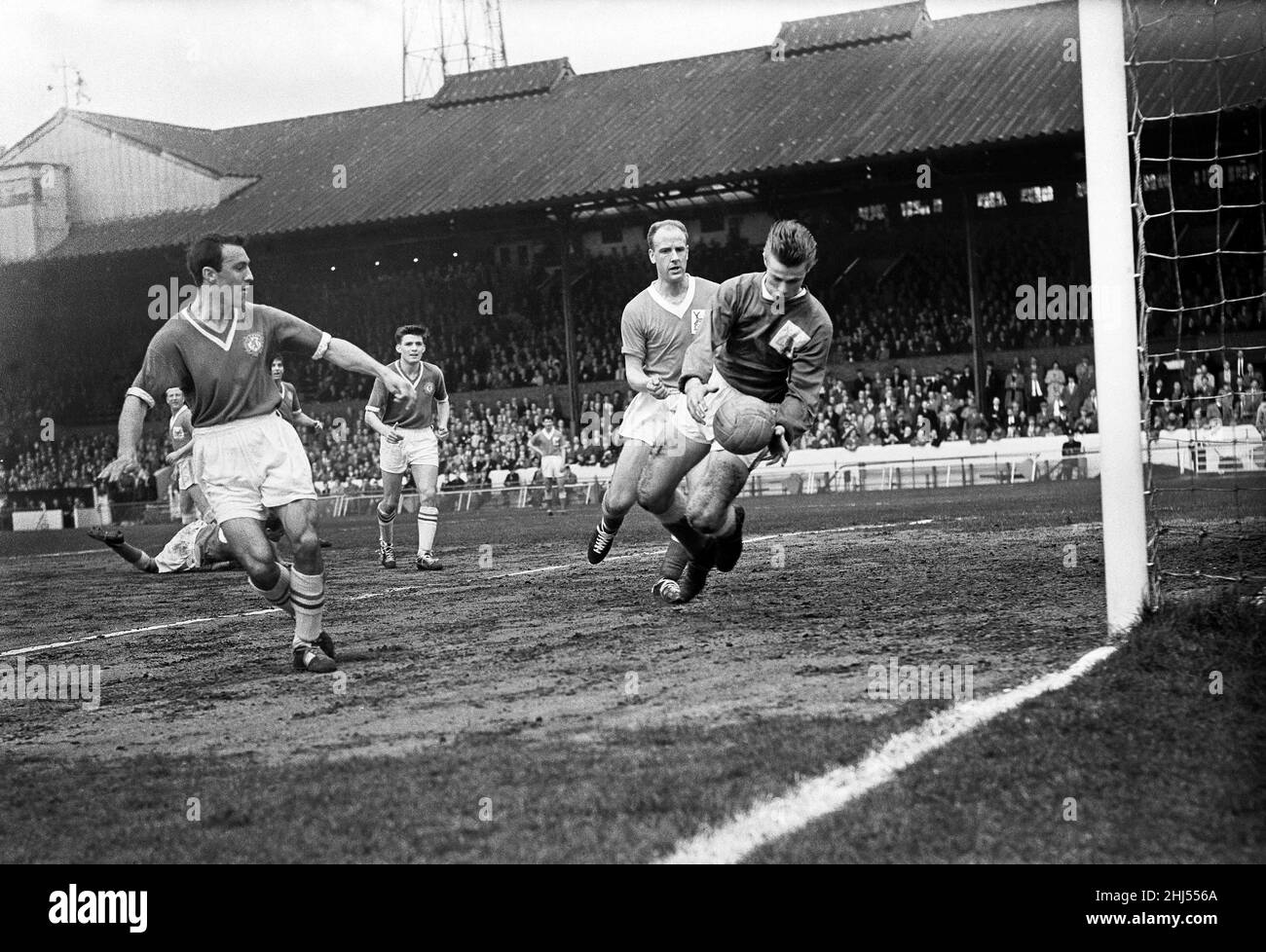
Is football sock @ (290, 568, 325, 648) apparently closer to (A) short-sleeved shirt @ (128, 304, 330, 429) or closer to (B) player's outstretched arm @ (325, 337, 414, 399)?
(A) short-sleeved shirt @ (128, 304, 330, 429)

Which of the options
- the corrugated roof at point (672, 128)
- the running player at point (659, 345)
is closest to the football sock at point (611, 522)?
the running player at point (659, 345)

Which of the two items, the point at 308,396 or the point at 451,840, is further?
the point at 308,396

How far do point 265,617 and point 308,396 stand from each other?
1118 inches

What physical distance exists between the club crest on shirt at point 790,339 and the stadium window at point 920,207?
25.4 meters

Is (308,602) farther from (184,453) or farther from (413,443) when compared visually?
(184,453)

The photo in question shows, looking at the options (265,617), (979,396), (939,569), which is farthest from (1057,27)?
(265,617)

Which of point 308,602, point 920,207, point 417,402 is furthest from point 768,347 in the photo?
point 920,207

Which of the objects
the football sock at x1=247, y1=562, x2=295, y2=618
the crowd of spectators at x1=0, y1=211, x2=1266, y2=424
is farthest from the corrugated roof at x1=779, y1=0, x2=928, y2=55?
the football sock at x1=247, y1=562, x2=295, y2=618

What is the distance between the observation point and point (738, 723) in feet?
16.0

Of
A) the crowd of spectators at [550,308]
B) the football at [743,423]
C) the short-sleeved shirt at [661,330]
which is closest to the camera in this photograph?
the football at [743,423]

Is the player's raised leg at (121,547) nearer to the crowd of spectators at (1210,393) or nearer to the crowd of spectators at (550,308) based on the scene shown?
the crowd of spectators at (1210,393)

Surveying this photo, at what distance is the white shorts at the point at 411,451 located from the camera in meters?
13.4
